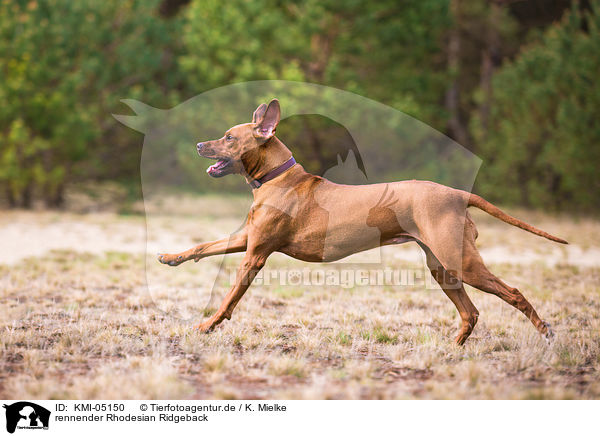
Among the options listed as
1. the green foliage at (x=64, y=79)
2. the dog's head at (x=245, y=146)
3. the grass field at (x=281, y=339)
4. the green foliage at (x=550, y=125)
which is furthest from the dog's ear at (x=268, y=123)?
the green foliage at (x=550, y=125)

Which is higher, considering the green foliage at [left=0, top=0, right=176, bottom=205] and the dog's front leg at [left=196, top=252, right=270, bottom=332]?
the green foliage at [left=0, top=0, right=176, bottom=205]

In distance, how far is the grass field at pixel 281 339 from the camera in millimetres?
3469

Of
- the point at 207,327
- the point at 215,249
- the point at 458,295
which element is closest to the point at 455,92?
the point at 458,295

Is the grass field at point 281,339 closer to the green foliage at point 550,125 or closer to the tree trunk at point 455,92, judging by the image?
the green foliage at point 550,125

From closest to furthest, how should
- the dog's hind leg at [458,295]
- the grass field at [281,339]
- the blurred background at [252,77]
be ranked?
the grass field at [281,339]
the dog's hind leg at [458,295]
the blurred background at [252,77]

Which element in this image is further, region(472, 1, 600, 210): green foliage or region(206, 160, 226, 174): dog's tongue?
region(472, 1, 600, 210): green foliage

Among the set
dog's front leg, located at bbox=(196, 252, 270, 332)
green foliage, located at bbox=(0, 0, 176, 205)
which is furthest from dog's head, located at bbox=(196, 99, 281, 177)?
green foliage, located at bbox=(0, 0, 176, 205)

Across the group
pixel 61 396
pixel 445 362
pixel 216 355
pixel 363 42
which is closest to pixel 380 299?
pixel 445 362

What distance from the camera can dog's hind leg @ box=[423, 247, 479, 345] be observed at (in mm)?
4578

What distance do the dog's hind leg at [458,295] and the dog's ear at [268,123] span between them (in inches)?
62.0

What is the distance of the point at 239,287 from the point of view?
14.4 ft
